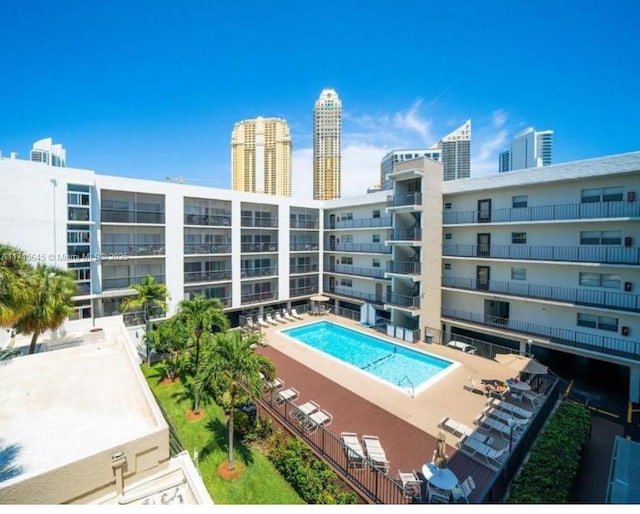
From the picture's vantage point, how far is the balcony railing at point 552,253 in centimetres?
1616

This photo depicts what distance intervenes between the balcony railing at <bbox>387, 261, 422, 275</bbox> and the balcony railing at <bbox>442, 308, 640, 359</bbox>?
4762 mm

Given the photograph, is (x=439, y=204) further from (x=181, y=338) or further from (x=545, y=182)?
(x=181, y=338)

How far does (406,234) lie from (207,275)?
650 inches

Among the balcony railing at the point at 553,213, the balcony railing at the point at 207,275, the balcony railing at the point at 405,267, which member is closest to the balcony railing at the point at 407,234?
the balcony railing at the point at 405,267

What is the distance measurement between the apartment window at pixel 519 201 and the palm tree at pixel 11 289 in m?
24.9

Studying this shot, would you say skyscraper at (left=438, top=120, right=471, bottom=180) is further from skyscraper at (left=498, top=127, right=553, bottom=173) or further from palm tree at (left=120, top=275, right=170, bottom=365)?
palm tree at (left=120, top=275, right=170, bottom=365)

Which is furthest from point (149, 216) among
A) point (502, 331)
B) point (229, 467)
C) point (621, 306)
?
point (621, 306)

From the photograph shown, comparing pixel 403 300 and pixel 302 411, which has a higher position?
pixel 403 300

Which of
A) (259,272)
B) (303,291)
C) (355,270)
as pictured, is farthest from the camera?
(303,291)

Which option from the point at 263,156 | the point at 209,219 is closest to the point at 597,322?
the point at 209,219

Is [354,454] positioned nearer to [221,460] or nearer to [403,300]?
[221,460]

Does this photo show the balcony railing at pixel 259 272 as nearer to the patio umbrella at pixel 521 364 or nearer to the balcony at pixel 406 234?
the balcony at pixel 406 234

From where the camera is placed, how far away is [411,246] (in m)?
24.0

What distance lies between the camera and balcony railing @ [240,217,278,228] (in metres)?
27.3
